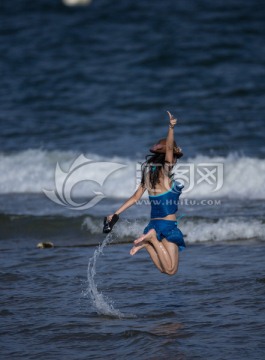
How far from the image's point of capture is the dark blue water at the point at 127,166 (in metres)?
7.97

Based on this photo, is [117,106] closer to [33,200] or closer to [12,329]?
[33,200]

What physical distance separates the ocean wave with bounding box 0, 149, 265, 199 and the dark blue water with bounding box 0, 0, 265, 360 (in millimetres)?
54

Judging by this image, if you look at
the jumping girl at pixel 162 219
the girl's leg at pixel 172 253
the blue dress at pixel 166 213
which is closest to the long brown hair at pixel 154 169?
the jumping girl at pixel 162 219

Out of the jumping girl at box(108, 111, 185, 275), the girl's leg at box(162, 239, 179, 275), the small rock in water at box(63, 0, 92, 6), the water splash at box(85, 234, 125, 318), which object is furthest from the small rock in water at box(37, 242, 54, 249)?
the small rock in water at box(63, 0, 92, 6)

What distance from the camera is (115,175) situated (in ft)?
55.6

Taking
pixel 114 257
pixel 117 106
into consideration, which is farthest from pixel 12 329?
pixel 117 106

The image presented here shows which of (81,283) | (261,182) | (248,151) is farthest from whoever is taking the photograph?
(248,151)

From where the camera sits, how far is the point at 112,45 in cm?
2833

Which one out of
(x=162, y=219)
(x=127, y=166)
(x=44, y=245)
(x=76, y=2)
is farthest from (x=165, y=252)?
(x=76, y=2)

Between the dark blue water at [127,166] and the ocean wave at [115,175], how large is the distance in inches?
2.1

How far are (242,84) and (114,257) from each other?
1357cm

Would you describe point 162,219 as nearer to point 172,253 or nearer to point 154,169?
point 172,253

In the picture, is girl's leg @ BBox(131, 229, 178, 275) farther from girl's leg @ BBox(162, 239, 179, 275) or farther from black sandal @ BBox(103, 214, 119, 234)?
black sandal @ BBox(103, 214, 119, 234)

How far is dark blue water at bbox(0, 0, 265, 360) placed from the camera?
314 inches
